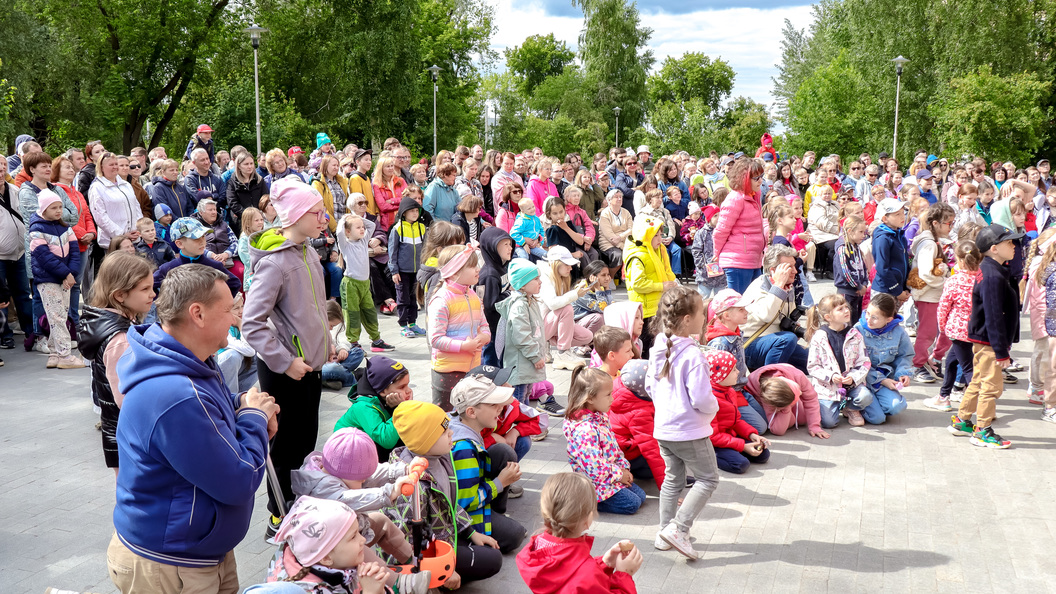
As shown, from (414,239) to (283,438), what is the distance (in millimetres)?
5981

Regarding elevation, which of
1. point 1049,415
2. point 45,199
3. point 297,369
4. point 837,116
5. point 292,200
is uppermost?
point 837,116

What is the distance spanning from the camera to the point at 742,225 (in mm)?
8117

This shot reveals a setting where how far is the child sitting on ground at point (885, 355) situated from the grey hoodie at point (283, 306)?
4.88 meters

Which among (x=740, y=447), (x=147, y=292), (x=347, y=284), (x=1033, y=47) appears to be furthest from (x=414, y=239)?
→ (x=1033, y=47)

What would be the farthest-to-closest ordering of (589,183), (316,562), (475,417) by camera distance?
(589,183), (475,417), (316,562)

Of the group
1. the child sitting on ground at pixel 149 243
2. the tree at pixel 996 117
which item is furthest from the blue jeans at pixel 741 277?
the tree at pixel 996 117

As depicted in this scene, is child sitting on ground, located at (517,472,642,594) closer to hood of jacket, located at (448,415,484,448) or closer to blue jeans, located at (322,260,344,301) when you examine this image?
hood of jacket, located at (448,415,484,448)

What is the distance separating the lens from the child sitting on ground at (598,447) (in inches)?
207

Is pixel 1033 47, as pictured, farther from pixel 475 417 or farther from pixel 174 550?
pixel 174 550

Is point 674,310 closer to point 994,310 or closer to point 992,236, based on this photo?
point 994,310

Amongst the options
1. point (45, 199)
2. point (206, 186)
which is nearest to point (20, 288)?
point (45, 199)

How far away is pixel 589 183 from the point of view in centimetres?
1352

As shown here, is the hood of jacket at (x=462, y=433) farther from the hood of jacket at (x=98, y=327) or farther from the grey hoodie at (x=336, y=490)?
the hood of jacket at (x=98, y=327)

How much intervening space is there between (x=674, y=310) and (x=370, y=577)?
2.23 m
